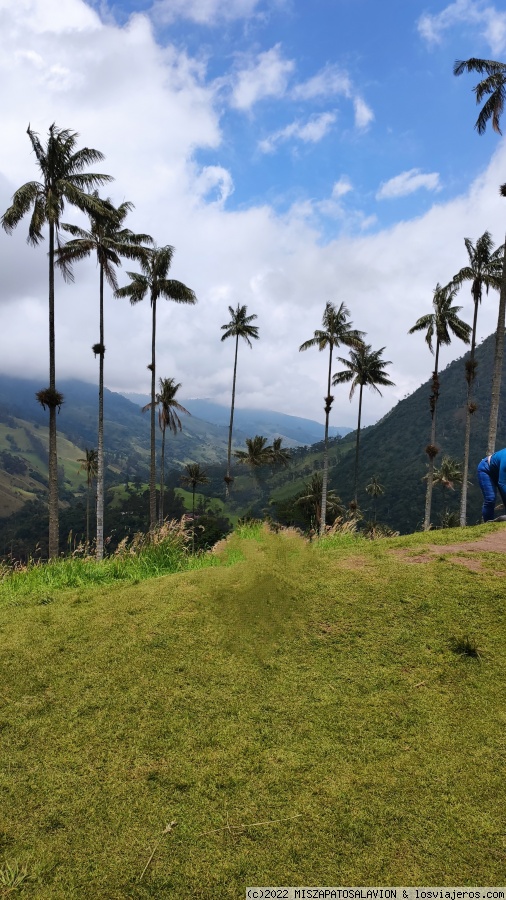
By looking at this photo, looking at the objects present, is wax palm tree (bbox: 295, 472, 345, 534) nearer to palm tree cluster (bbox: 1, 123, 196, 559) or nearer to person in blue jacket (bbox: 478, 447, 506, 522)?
palm tree cluster (bbox: 1, 123, 196, 559)

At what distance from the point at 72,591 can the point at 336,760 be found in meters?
4.85

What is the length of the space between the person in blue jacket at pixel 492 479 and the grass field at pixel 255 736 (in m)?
3.96

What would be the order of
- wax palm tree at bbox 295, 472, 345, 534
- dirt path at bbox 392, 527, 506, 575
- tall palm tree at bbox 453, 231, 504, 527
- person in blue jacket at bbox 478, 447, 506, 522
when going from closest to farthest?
1. dirt path at bbox 392, 527, 506, 575
2. person in blue jacket at bbox 478, 447, 506, 522
3. tall palm tree at bbox 453, 231, 504, 527
4. wax palm tree at bbox 295, 472, 345, 534

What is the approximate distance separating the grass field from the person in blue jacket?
3959 millimetres

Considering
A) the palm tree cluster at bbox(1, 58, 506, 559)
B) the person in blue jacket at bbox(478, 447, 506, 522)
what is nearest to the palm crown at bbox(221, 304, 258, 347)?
the palm tree cluster at bbox(1, 58, 506, 559)

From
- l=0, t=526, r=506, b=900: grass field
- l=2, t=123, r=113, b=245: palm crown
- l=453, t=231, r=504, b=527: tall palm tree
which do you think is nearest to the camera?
l=0, t=526, r=506, b=900: grass field

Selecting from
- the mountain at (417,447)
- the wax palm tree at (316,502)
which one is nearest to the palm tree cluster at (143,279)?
the wax palm tree at (316,502)

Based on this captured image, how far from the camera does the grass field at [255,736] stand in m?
2.82

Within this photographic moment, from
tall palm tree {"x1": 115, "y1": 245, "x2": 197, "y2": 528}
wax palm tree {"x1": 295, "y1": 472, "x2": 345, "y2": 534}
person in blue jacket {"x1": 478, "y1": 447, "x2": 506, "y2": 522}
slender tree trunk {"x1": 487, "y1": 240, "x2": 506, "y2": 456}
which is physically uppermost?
tall palm tree {"x1": 115, "y1": 245, "x2": 197, "y2": 528}

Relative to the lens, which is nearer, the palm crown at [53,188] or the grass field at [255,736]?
the grass field at [255,736]

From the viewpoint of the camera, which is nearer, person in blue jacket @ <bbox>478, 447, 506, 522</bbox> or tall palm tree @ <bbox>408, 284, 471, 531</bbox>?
person in blue jacket @ <bbox>478, 447, 506, 522</bbox>

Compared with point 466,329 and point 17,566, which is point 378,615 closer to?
point 17,566

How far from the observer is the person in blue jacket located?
943 centimetres

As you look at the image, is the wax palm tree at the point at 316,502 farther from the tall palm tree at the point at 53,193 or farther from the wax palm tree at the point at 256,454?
the tall palm tree at the point at 53,193
